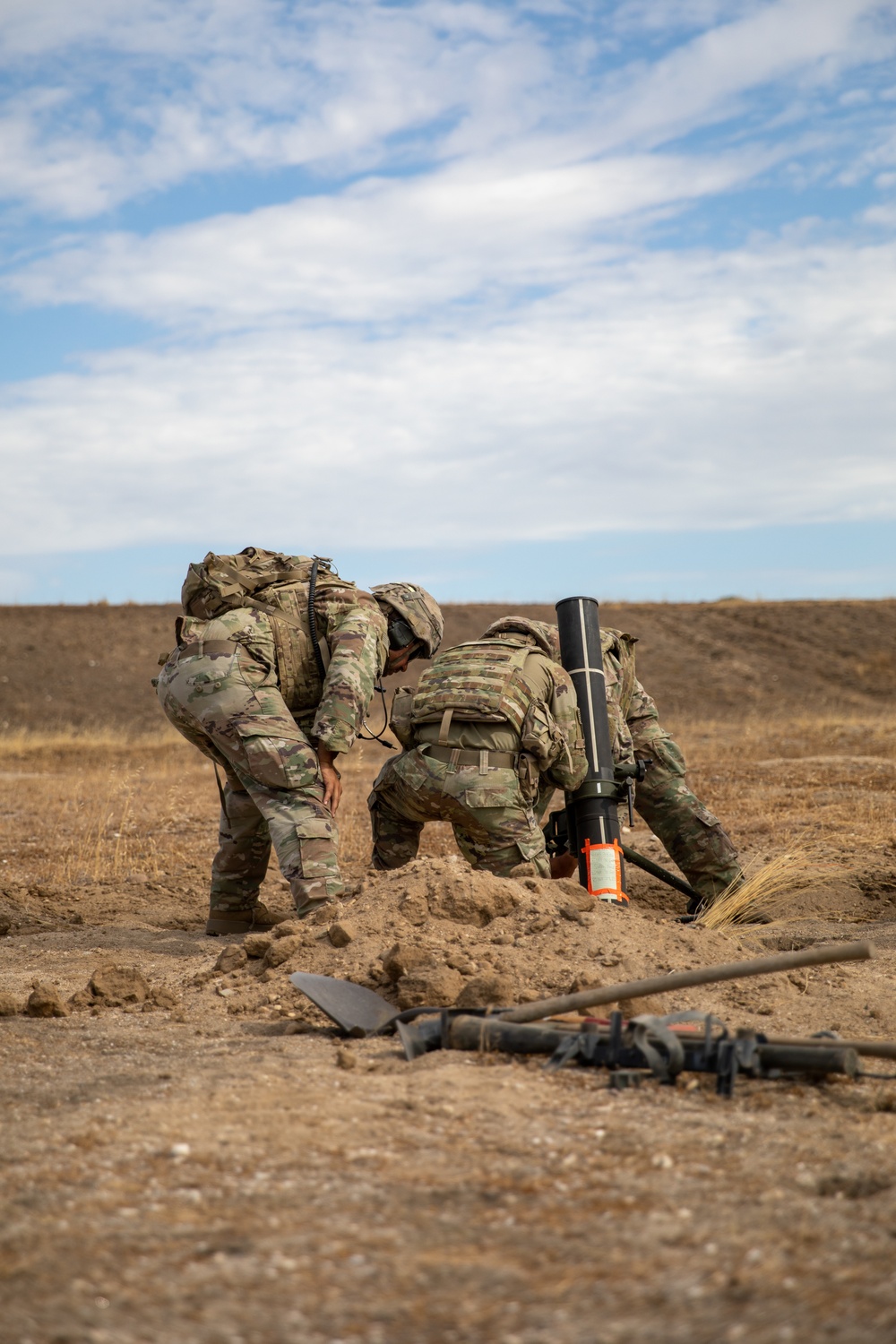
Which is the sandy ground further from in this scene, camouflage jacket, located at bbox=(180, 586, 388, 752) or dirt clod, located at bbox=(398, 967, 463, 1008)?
camouflage jacket, located at bbox=(180, 586, 388, 752)

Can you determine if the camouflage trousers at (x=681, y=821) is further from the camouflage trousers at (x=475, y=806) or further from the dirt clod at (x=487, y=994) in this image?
the dirt clod at (x=487, y=994)

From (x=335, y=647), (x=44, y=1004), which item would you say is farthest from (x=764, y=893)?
(x=44, y=1004)

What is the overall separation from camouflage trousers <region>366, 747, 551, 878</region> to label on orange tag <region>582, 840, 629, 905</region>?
198 millimetres

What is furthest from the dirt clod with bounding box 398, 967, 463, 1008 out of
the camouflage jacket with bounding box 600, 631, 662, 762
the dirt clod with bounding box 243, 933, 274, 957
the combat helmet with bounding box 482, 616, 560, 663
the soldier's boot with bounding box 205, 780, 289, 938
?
the combat helmet with bounding box 482, 616, 560, 663

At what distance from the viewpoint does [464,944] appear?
3984 mm

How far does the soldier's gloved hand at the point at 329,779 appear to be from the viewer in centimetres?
496

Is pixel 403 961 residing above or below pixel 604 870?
below

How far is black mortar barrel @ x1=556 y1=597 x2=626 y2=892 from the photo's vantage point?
5281 mm

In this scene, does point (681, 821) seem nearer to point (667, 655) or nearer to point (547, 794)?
point (547, 794)

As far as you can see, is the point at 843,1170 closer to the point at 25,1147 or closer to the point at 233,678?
the point at 25,1147

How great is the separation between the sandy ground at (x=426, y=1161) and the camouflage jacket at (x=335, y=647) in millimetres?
776

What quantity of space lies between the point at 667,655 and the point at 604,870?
2747cm

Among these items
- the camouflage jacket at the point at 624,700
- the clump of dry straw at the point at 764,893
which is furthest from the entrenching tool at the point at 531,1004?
the camouflage jacket at the point at 624,700

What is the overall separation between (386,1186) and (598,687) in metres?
3.57
